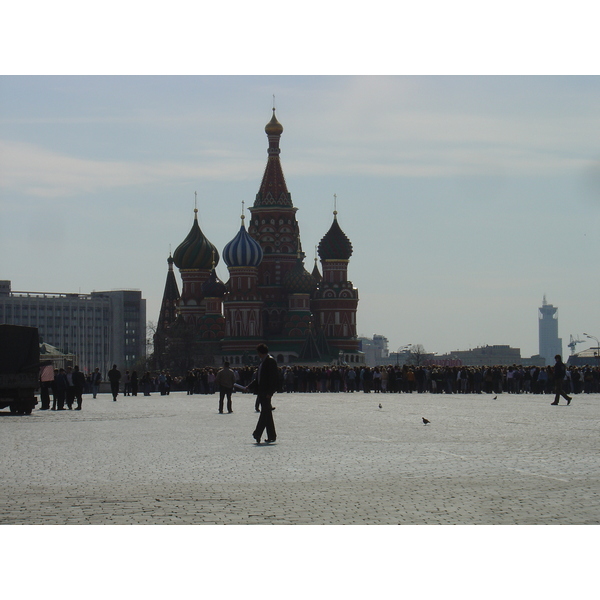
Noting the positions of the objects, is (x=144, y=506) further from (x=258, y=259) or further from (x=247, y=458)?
(x=258, y=259)

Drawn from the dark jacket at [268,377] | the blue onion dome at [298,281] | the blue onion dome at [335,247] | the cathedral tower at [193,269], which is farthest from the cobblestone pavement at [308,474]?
the cathedral tower at [193,269]

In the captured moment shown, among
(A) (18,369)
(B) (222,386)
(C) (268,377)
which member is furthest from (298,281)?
(C) (268,377)

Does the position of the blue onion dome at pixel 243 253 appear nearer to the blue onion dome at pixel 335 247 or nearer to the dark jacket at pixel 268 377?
the blue onion dome at pixel 335 247

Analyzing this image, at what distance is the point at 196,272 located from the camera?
5030 inches

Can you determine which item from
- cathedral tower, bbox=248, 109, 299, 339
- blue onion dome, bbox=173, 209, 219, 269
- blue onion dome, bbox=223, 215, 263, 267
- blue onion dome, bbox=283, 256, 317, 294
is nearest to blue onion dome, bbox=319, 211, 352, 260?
cathedral tower, bbox=248, 109, 299, 339

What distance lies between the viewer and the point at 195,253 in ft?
420

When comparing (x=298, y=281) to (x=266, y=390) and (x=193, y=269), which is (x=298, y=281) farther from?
(x=266, y=390)

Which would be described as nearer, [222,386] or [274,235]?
[222,386]

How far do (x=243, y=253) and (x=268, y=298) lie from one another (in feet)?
19.1

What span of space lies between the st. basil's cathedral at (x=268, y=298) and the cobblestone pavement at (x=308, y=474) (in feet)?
298

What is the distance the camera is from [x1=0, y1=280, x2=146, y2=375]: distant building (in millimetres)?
163725

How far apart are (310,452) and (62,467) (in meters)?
3.55

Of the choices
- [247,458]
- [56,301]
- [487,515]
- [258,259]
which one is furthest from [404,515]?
[56,301]

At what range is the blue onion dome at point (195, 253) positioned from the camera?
419ft
